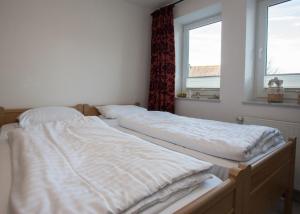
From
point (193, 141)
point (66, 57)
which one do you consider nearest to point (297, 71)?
point (193, 141)

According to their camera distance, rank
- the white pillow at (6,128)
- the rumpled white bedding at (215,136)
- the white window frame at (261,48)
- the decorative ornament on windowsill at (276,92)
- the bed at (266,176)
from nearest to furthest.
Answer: the bed at (266,176)
the rumpled white bedding at (215,136)
the white pillow at (6,128)
the decorative ornament on windowsill at (276,92)
the white window frame at (261,48)

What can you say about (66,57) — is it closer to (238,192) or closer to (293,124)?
(238,192)

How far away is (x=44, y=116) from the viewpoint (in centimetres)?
203

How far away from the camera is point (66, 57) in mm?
2510

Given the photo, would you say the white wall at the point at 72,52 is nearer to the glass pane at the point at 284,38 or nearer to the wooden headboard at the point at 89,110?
the wooden headboard at the point at 89,110

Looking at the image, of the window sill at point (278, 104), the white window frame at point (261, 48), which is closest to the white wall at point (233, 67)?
the window sill at point (278, 104)

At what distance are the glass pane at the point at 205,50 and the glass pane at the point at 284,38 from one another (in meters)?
0.64

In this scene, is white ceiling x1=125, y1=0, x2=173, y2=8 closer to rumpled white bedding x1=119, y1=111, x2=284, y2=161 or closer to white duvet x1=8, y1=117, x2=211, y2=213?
rumpled white bedding x1=119, y1=111, x2=284, y2=161

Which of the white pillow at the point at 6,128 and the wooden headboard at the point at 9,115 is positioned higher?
the wooden headboard at the point at 9,115

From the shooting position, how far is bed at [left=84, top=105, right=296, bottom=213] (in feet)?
3.40

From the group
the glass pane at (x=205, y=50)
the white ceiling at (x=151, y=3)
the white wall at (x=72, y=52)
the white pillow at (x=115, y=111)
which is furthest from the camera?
the white ceiling at (x=151, y=3)

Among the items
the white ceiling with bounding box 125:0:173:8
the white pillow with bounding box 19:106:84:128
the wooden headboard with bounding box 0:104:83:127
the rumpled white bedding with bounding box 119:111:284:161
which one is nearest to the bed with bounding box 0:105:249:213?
the rumpled white bedding with bounding box 119:111:284:161

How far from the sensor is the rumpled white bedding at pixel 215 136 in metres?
1.26

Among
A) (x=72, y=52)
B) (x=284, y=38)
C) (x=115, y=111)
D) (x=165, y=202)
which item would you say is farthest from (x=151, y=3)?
(x=165, y=202)
